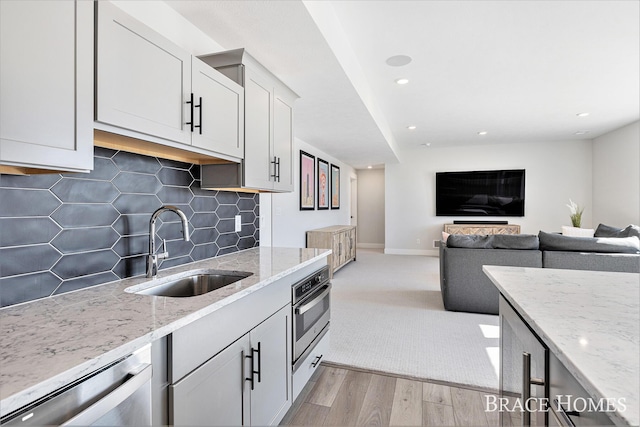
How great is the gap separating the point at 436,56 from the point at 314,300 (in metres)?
2.42

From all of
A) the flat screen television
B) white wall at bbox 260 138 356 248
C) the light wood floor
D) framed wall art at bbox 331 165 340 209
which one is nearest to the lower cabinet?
the light wood floor

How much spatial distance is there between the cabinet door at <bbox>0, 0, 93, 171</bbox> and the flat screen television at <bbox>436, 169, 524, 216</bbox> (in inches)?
290

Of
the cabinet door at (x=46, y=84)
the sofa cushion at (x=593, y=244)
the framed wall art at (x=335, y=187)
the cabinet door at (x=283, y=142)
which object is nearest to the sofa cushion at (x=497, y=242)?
the sofa cushion at (x=593, y=244)

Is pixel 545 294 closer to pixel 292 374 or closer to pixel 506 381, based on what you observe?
pixel 506 381

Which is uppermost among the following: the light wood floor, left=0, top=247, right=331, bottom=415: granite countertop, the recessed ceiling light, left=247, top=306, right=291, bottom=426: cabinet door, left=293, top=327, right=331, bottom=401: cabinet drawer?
the recessed ceiling light

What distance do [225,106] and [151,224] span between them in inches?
28.5

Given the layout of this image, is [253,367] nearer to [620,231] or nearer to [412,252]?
[620,231]

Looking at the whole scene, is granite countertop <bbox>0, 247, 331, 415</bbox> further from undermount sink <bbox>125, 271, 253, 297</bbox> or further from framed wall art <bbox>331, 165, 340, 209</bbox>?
framed wall art <bbox>331, 165, 340, 209</bbox>

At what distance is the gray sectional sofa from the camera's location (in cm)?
310

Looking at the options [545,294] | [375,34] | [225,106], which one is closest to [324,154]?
[375,34]

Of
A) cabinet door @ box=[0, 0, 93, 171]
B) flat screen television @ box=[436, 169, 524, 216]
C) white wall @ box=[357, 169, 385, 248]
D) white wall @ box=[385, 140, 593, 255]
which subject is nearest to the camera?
cabinet door @ box=[0, 0, 93, 171]

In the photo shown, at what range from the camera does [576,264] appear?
3.12 meters

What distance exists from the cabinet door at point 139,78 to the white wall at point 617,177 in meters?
6.81

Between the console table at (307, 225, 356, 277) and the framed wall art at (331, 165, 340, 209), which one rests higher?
the framed wall art at (331, 165, 340, 209)
